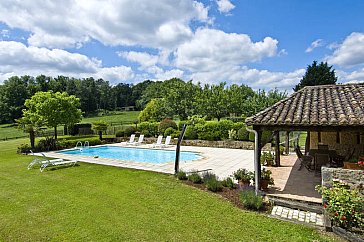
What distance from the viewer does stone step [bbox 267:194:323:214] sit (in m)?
6.31

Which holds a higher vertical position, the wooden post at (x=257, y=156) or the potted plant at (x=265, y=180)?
the wooden post at (x=257, y=156)

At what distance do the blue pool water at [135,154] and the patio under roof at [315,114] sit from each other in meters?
8.27

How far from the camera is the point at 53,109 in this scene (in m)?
23.7

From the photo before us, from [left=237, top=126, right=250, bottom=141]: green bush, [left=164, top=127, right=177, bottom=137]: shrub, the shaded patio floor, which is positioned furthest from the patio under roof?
[left=164, top=127, right=177, bottom=137]: shrub

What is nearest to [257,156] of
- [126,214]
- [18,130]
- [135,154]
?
[126,214]

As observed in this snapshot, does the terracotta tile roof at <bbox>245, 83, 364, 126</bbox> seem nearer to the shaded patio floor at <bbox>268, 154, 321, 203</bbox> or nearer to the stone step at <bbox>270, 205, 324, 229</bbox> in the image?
the shaded patio floor at <bbox>268, 154, 321, 203</bbox>

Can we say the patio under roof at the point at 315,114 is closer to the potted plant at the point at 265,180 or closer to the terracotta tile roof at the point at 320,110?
the terracotta tile roof at the point at 320,110

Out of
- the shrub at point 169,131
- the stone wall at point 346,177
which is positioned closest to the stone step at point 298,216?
the stone wall at point 346,177

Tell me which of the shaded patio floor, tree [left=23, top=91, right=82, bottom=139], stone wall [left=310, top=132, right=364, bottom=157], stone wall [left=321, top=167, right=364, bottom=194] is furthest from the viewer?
tree [left=23, top=91, right=82, bottom=139]

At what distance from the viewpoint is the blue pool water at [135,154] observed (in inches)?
639

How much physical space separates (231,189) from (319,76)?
39.5m

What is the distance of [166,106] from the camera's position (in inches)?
1300

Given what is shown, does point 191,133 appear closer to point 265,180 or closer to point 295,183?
point 295,183

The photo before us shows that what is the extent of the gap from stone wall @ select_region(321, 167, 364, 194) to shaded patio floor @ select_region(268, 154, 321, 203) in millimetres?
915
